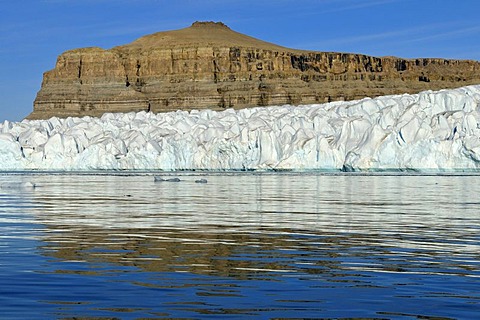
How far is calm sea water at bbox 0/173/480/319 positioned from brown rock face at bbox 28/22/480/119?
10732cm

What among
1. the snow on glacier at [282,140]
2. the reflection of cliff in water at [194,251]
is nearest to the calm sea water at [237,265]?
the reflection of cliff in water at [194,251]

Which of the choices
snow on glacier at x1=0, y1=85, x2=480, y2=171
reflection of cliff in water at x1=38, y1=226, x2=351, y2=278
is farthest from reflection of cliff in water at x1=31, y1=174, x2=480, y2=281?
snow on glacier at x1=0, y1=85, x2=480, y2=171

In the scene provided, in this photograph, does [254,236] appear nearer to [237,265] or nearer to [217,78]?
[237,265]

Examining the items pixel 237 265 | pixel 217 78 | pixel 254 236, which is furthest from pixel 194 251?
pixel 217 78

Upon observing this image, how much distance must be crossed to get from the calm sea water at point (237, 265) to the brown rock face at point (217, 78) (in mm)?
107316

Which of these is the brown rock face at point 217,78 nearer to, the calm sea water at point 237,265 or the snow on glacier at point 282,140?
the snow on glacier at point 282,140

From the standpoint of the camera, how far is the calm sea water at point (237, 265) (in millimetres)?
6234

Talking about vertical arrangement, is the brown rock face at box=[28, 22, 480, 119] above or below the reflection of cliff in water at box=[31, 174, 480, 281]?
above

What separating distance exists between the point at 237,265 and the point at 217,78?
122 meters

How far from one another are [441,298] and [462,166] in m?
37.7

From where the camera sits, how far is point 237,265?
8.40 metres

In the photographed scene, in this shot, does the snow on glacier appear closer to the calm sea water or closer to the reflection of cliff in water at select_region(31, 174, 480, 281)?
the reflection of cliff in water at select_region(31, 174, 480, 281)

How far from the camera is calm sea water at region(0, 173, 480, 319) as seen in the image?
6234mm

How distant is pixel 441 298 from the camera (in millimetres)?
6656
